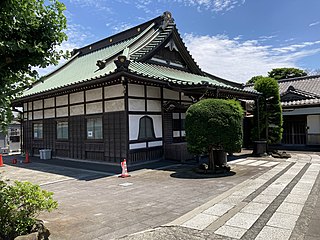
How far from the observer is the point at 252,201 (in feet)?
17.5

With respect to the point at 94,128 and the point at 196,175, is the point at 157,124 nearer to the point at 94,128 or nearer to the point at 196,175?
the point at 94,128

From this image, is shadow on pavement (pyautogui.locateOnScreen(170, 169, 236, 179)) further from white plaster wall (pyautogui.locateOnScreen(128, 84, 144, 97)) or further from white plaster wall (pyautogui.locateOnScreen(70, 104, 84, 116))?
white plaster wall (pyautogui.locateOnScreen(70, 104, 84, 116))

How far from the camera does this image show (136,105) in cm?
1098

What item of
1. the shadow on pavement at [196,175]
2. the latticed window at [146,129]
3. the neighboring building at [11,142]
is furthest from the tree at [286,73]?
the neighboring building at [11,142]

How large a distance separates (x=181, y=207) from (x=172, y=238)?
1530 mm

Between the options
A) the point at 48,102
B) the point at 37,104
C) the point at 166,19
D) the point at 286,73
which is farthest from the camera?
the point at 286,73

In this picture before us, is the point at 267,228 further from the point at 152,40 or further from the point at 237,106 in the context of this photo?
the point at 152,40

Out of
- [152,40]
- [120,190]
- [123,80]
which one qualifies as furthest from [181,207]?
[152,40]

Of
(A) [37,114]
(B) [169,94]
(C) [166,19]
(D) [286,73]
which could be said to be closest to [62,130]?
(A) [37,114]

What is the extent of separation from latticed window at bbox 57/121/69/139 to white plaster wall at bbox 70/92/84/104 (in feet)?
4.87

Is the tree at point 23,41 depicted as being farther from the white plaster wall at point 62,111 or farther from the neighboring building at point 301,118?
the neighboring building at point 301,118

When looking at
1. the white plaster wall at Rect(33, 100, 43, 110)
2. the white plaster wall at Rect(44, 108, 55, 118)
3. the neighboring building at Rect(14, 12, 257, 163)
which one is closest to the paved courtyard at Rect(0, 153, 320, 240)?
the neighboring building at Rect(14, 12, 257, 163)

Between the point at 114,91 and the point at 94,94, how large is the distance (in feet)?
4.99

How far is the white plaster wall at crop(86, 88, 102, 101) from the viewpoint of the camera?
11.8m
